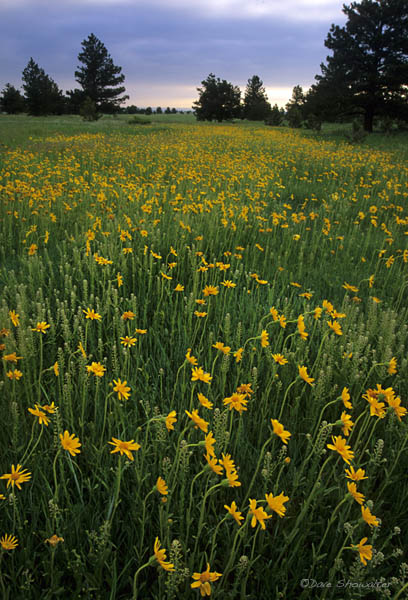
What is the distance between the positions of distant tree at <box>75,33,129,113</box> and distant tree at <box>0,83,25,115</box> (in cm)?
1270

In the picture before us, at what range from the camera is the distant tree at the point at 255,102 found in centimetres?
5400

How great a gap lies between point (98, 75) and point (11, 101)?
1675 cm

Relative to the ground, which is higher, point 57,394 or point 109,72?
point 109,72

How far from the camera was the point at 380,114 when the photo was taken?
2844cm

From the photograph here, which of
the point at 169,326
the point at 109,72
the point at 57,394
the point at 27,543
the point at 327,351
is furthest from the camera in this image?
the point at 109,72

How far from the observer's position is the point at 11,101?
6131 cm

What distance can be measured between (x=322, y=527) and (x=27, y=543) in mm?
1049

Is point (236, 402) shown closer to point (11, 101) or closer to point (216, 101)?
point (216, 101)

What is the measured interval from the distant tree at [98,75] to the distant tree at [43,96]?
4.50 meters

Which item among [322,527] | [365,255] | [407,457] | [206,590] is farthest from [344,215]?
[206,590]

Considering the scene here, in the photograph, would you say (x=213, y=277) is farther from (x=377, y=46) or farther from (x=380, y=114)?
(x=377, y=46)

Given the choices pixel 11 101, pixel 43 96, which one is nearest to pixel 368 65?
pixel 43 96

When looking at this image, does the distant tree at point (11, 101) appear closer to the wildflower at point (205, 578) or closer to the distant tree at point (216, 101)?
the distant tree at point (216, 101)

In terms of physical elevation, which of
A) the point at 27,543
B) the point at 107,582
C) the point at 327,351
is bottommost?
the point at 107,582
